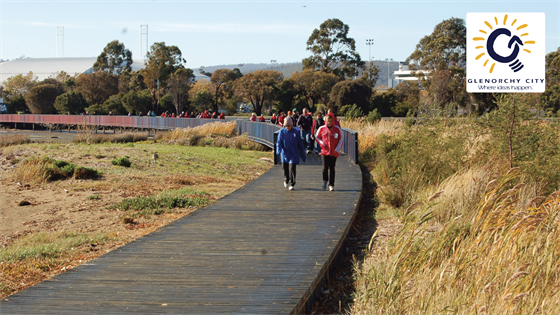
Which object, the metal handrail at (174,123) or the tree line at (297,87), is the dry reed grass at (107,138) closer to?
the metal handrail at (174,123)

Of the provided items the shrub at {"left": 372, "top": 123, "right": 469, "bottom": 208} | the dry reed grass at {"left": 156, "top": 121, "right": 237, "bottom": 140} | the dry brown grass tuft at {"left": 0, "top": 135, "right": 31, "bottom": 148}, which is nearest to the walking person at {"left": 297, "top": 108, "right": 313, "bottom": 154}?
the shrub at {"left": 372, "top": 123, "right": 469, "bottom": 208}

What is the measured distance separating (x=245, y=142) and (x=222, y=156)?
188 inches

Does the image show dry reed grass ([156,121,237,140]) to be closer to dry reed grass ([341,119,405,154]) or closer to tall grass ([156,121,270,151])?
tall grass ([156,121,270,151])

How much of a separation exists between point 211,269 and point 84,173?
430 inches

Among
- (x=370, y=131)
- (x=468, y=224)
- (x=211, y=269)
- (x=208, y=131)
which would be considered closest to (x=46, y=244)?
(x=211, y=269)

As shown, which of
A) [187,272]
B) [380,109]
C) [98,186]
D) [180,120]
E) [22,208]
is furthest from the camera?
[380,109]

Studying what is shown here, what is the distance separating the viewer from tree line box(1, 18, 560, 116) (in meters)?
49.4

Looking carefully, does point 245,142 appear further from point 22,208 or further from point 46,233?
point 46,233

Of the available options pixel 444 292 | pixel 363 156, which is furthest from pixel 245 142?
pixel 444 292

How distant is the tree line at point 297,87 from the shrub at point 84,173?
3228 centimetres

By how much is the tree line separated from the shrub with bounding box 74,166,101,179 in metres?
32.3

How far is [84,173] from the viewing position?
50.8 feet

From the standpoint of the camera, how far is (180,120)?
3644cm

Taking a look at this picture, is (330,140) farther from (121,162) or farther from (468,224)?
(121,162)
